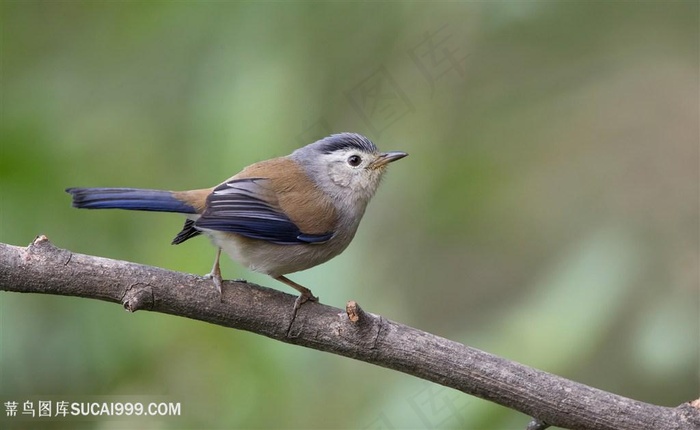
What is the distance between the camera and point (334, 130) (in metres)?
4.79

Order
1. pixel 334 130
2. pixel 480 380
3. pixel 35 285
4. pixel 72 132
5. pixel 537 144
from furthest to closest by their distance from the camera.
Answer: pixel 537 144 < pixel 334 130 < pixel 72 132 < pixel 480 380 < pixel 35 285

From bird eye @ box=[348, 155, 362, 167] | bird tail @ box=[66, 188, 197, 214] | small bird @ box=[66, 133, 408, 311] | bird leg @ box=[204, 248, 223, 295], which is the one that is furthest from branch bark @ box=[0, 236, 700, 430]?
bird eye @ box=[348, 155, 362, 167]

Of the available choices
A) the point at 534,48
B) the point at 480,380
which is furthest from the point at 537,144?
the point at 480,380

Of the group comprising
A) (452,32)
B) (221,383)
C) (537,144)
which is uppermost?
(452,32)

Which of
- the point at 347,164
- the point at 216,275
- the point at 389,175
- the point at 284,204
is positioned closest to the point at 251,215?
the point at 284,204

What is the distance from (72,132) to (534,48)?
2.70 meters

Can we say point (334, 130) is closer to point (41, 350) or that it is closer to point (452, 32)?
point (452, 32)

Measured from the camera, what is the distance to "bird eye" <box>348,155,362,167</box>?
15.9 feet

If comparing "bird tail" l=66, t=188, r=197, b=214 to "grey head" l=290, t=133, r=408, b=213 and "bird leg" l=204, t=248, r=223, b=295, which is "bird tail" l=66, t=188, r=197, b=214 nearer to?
"bird leg" l=204, t=248, r=223, b=295

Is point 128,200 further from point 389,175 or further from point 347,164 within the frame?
point 389,175

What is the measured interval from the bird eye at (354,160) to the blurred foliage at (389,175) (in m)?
0.20

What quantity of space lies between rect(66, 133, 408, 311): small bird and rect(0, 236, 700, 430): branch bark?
170 mm

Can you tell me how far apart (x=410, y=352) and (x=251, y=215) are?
3.90 ft

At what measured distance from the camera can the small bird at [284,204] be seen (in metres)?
3.96
